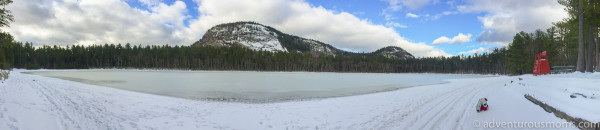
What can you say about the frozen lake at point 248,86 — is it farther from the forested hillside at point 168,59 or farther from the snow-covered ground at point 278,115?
the forested hillside at point 168,59

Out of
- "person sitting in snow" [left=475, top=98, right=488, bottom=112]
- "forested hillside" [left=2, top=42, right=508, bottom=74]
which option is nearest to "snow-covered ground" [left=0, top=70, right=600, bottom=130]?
"person sitting in snow" [left=475, top=98, right=488, bottom=112]

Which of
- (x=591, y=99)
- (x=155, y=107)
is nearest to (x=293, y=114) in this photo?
(x=155, y=107)

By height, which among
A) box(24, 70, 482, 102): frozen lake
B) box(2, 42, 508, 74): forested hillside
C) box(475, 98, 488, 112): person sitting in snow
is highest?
box(2, 42, 508, 74): forested hillside

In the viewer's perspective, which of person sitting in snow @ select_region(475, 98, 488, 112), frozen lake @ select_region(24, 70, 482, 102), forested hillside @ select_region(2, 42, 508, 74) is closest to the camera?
person sitting in snow @ select_region(475, 98, 488, 112)

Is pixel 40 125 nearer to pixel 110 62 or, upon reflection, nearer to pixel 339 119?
pixel 339 119

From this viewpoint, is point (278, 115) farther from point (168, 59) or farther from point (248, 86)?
point (168, 59)

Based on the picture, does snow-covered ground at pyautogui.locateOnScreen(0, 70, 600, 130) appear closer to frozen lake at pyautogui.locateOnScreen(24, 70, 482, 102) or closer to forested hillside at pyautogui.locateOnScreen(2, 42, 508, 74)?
frozen lake at pyautogui.locateOnScreen(24, 70, 482, 102)

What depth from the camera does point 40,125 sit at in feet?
22.7

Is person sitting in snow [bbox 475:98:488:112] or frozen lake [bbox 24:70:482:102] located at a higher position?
person sitting in snow [bbox 475:98:488:112]

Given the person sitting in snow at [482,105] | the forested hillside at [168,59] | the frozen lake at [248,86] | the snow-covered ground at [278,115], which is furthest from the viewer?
the forested hillside at [168,59]

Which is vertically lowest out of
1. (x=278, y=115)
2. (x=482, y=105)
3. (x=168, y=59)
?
(x=278, y=115)

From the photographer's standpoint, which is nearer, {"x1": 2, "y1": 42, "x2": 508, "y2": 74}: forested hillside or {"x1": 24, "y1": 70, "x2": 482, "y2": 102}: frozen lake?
{"x1": 24, "y1": 70, "x2": 482, "y2": 102}: frozen lake

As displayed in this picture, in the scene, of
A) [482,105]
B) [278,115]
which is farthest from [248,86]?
[482,105]

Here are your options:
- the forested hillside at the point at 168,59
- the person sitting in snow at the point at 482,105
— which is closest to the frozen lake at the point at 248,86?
the person sitting in snow at the point at 482,105
